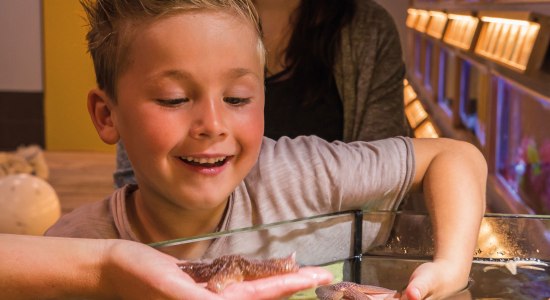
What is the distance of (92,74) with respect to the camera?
0.79 meters

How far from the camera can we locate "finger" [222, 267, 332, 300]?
1.53ft

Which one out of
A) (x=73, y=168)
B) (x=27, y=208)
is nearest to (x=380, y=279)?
(x=27, y=208)

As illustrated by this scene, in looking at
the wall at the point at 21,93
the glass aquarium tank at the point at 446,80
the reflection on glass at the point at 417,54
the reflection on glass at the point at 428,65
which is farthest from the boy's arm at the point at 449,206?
the reflection on glass at the point at 417,54

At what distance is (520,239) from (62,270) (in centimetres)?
37

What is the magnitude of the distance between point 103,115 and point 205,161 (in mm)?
146

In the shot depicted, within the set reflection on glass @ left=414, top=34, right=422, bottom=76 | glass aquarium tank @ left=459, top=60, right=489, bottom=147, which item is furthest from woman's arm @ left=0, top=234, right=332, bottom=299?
reflection on glass @ left=414, top=34, right=422, bottom=76

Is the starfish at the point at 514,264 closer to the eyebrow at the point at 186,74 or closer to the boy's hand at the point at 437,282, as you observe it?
the boy's hand at the point at 437,282

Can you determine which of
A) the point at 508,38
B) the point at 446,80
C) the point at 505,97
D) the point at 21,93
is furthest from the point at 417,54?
the point at 508,38

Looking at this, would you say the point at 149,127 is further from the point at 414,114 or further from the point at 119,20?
the point at 414,114

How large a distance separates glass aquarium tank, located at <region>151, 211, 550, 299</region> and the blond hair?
18cm

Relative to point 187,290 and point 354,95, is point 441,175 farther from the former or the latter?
point 187,290

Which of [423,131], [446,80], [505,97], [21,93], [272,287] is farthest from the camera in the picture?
[21,93]

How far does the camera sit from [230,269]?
49 cm

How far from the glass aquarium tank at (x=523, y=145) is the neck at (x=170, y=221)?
3.00 ft
